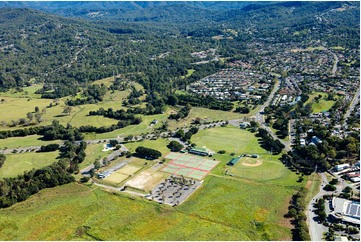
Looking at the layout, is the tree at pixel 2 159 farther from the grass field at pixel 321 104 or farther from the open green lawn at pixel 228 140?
the grass field at pixel 321 104

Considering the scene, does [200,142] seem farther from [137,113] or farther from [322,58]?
[322,58]

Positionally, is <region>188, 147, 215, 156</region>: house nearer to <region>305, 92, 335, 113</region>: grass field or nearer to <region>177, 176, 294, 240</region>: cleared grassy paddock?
<region>177, 176, 294, 240</region>: cleared grassy paddock

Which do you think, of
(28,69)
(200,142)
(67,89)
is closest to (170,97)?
(200,142)

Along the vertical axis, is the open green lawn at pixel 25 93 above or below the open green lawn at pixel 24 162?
above

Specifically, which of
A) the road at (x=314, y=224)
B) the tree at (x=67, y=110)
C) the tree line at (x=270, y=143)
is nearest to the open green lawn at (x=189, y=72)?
the tree at (x=67, y=110)

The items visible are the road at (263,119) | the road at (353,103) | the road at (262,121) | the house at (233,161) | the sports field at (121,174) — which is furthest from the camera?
the road at (353,103)

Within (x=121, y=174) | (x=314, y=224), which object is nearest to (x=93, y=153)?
(x=121, y=174)

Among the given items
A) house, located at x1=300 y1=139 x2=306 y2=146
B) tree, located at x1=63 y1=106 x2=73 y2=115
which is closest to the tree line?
house, located at x1=300 y1=139 x2=306 y2=146
